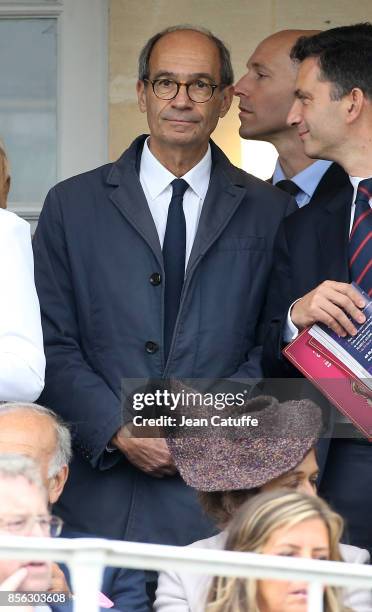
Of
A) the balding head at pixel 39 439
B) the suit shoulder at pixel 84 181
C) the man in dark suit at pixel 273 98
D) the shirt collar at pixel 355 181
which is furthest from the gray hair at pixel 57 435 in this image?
the man in dark suit at pixel 273 98

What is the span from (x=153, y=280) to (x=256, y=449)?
2.51 feet

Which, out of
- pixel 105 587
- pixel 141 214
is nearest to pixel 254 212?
pixel 141 214

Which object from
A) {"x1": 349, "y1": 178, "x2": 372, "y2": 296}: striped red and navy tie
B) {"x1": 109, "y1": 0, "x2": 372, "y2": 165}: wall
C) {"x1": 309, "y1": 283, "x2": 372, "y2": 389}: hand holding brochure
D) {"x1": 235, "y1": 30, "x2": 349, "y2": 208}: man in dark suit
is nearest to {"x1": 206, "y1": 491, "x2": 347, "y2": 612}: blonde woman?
{"x1": 309, "y1": 283, "x2": 372, "y2": 389}: hand holding brochure

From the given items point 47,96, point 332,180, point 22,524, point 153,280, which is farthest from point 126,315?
point 47,96

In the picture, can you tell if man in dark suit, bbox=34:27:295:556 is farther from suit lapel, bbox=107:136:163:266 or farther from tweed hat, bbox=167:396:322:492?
tweed hat, bbox=167:396:322:492

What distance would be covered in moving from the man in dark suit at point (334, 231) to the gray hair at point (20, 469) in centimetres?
105

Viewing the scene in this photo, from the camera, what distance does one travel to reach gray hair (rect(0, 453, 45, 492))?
370 cm

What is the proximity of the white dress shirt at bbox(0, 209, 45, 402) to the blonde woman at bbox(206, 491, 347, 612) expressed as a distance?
2.39 feet

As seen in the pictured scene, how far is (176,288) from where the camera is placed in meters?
4.99

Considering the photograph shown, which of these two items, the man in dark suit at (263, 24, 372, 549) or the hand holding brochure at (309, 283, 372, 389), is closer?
the hand holding brochure at (309, 283, 372, 389)

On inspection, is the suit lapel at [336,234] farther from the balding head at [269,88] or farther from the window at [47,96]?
the window at [47,96]

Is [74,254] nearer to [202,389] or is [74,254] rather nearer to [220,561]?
[202,389]

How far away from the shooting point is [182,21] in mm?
6289

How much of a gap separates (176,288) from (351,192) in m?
0.60
